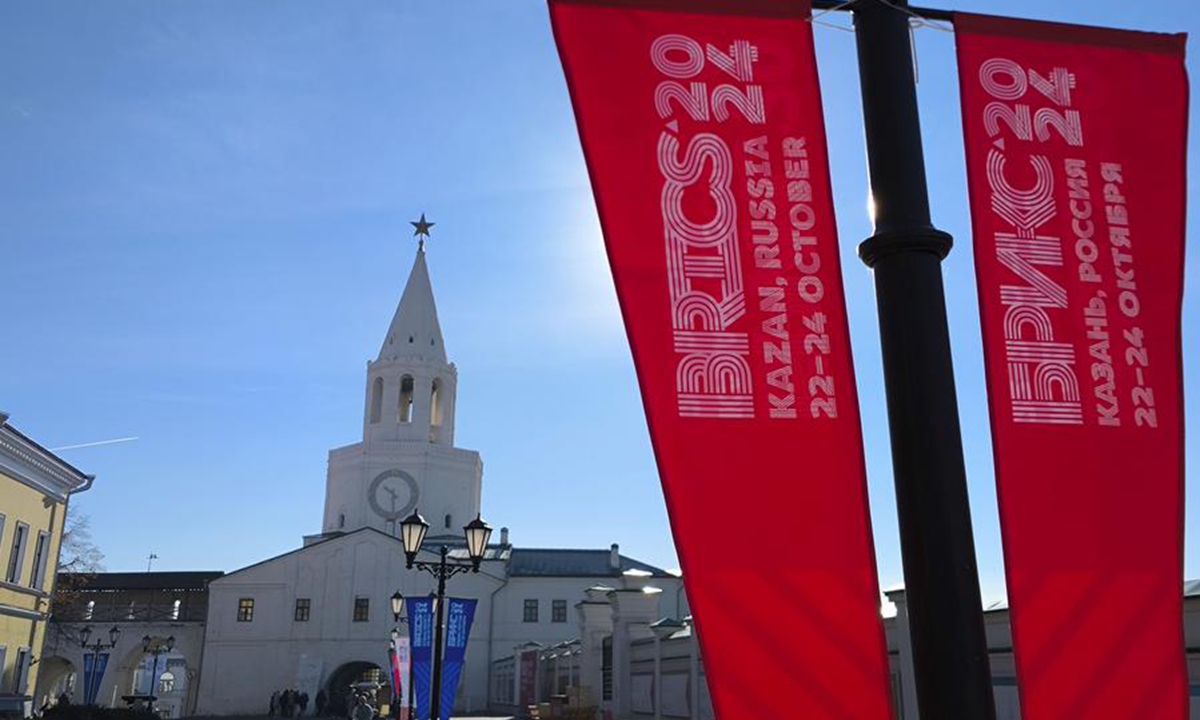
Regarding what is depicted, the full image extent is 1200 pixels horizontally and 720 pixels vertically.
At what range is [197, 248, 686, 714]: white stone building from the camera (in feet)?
194

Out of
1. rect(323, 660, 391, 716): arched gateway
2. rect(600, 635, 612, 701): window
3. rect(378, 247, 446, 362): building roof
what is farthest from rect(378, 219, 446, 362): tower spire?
rect(600, 635, 612, 701): window

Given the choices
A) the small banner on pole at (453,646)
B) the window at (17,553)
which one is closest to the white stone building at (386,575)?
the window at (17,553)

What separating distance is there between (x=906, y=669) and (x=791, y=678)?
30.5ft

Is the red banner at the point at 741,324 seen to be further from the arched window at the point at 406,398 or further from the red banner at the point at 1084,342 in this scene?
the arched window at the point at 406,398

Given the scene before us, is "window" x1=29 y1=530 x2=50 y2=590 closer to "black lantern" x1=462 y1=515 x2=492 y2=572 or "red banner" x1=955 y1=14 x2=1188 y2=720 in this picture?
"black lantern" x1=462 y1=515 x2=492 y2=572

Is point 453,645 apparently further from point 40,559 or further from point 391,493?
point 391,493

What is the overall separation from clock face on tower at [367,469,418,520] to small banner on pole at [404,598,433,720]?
151 ft

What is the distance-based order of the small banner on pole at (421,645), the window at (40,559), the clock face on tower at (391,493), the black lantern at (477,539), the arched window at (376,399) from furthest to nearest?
the arched window at (376,399) < the clock face on tower at (391,493) < the window at (40,559) < the small banner on pole at (421,645) < the black lantern at (477,539)

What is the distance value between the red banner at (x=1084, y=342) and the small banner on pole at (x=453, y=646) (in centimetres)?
→ 1552

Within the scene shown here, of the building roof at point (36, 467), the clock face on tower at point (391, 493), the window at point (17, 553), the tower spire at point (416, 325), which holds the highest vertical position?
the tower spire at point (416, 325)

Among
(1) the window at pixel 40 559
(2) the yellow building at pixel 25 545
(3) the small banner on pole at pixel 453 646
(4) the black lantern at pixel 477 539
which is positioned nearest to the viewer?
(4) the black lantern at pixel 477 539

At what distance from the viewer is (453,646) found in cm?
1953

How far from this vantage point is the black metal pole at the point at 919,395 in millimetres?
3516

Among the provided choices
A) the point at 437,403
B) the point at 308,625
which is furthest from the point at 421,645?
the point at 437,403
